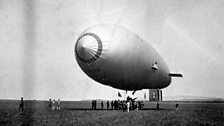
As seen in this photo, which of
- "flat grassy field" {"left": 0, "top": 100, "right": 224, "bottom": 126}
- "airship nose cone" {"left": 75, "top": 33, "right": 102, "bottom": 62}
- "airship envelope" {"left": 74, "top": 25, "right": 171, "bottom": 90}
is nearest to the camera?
"flat grassy field" {"left": 0, "top": 100, "right": 224, "bottom": 126}

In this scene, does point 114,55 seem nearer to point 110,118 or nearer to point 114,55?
point 114,55

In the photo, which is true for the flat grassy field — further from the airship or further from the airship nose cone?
the airship nose cone

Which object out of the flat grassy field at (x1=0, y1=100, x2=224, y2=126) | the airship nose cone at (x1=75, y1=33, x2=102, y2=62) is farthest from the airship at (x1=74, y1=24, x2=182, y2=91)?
the flat grassy field at (x1=0, y1=100, x2=224, y2=126)

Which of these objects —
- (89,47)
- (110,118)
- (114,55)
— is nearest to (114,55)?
(114,55)

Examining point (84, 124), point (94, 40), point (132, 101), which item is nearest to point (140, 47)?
point (94, 40)

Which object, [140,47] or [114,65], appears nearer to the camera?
[114,65]

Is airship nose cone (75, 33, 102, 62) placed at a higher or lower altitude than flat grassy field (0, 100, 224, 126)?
higher

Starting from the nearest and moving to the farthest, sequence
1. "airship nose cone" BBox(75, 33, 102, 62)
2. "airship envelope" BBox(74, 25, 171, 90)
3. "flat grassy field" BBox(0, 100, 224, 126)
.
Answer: "flat grassy field" BBox(0, 100, 224, 126), "airship nose cone" BBox(75, 33, 102, 62), "airship envelope" BBox(74, 25, 171, 90)

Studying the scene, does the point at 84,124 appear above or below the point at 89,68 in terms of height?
below

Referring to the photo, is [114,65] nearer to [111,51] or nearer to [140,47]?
[111,51]
